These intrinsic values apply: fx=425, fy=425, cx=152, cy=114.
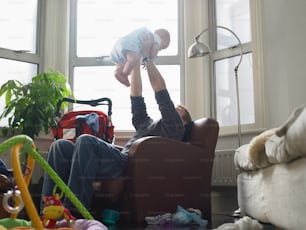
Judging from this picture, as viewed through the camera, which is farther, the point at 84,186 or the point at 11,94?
the point at 11,94

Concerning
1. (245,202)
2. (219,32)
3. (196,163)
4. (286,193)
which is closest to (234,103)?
(219,32)

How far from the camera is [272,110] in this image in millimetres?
3104

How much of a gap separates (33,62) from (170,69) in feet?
4.07

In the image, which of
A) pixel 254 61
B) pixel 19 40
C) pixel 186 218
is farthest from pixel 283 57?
pixel 19 40

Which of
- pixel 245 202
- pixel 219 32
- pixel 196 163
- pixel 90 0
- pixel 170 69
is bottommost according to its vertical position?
pixel 245 202

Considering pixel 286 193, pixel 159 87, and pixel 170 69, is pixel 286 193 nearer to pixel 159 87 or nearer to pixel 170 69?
pixel 159 87

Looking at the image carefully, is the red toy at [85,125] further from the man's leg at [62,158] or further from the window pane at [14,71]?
the window pane at [14,71]

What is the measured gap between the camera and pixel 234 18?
3.57 metres

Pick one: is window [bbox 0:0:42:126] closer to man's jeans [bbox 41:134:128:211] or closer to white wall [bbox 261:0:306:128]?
man's jeans [bbox 41:134:128:211]

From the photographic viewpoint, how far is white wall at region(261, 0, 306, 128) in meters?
2.83

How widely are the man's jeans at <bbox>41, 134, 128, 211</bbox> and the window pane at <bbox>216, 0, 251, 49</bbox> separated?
5.31 feet

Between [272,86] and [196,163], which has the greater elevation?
[272,86]

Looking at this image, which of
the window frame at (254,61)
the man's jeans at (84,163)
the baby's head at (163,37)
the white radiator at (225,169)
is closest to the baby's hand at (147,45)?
the baby's head at (163,37)

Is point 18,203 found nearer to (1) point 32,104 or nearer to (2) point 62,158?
(2) point 62,158
